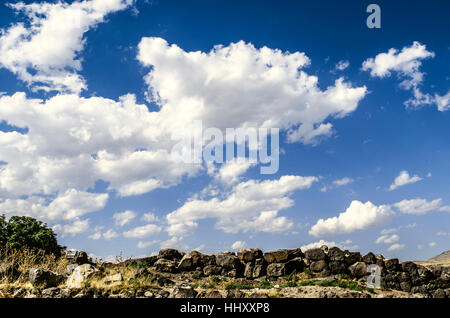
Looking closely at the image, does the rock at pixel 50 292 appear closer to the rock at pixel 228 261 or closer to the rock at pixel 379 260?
the rock at pixel 228 261

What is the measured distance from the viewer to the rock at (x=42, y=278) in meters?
15.2

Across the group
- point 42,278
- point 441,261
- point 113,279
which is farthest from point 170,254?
point 441,261

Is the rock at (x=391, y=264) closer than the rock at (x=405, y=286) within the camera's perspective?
No

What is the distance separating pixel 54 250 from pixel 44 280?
1166cm

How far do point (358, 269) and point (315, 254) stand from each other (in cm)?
302

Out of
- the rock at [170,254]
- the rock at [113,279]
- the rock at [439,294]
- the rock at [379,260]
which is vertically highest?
the rock at [170,254]

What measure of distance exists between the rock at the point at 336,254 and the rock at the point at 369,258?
149 centimetres

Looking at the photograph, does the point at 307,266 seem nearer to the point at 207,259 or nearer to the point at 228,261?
the point at 228,261

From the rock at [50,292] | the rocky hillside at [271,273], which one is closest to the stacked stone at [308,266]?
the rocky hillside at [271,273]

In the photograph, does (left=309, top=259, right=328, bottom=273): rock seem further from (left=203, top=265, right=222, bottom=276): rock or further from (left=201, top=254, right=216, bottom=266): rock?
(left=201, top=254, right=216, bottom=266): rock

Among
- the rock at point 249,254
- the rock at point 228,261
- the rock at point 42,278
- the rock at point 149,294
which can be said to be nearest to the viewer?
the rock at point 42,278

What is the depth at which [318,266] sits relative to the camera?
2444cm

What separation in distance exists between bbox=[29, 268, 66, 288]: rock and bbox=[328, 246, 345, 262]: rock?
17400 mm
